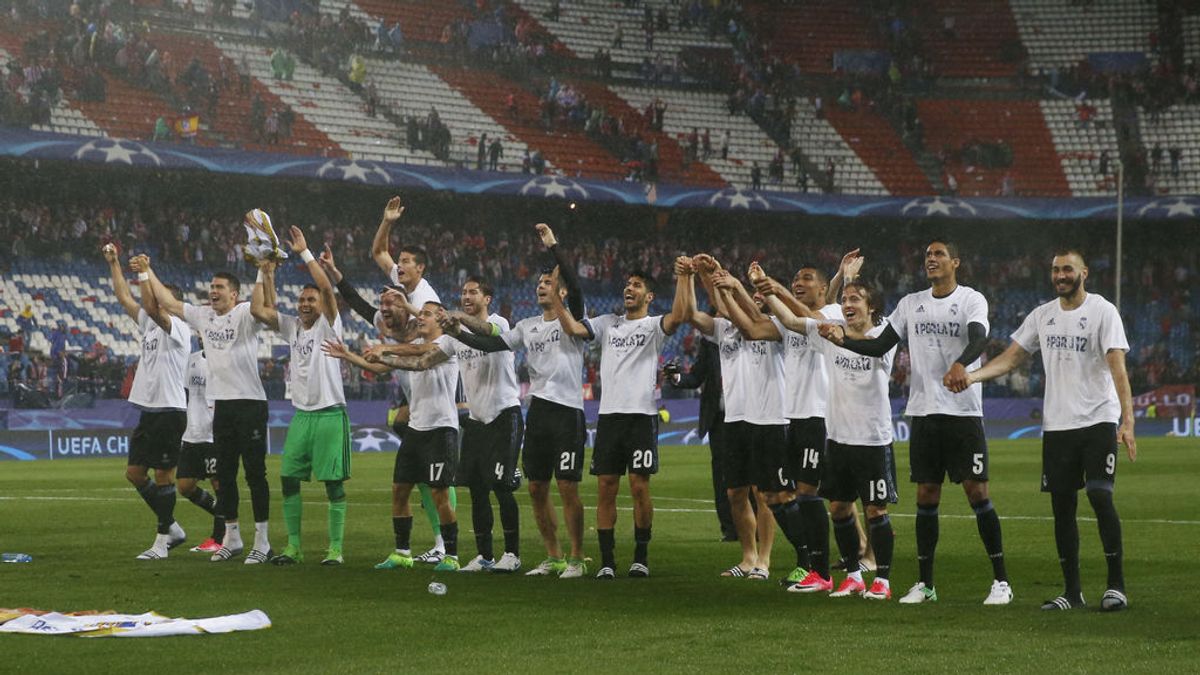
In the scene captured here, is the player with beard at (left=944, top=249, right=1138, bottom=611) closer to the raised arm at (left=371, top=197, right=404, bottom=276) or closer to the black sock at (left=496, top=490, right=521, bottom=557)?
the black sock at (left=496, top=490, right=521, bottom=557)

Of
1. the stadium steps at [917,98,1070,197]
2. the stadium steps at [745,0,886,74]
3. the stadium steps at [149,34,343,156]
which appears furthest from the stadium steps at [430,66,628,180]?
the stadium steps at [917,98,1070,197]

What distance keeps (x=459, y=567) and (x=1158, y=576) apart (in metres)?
5.64

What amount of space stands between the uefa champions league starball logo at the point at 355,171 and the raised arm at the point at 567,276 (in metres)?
29.6

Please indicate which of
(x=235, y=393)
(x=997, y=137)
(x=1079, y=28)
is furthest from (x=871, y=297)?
(x=1079, y=28)

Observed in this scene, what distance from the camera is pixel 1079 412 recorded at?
10.5m

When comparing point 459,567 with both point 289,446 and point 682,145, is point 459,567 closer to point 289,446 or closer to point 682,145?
point 289,446

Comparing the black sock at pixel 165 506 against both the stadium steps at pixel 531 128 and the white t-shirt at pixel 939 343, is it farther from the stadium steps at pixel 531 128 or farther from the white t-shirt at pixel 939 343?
the stadium steps at pixel 531 128

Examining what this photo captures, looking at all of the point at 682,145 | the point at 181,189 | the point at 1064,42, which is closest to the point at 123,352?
the point at 181,189

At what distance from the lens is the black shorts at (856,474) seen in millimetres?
11219

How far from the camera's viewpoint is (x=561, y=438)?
1292 cm

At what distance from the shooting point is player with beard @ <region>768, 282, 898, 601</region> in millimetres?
11250

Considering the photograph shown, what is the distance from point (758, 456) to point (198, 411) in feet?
19.3

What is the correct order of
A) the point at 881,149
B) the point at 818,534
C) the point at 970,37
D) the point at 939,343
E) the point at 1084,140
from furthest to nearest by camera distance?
the point at 970,37
the point at 1084,140
the point at 881,149
the point at 818,534
the point at 939,343

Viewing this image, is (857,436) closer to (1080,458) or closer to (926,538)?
(926,538)
